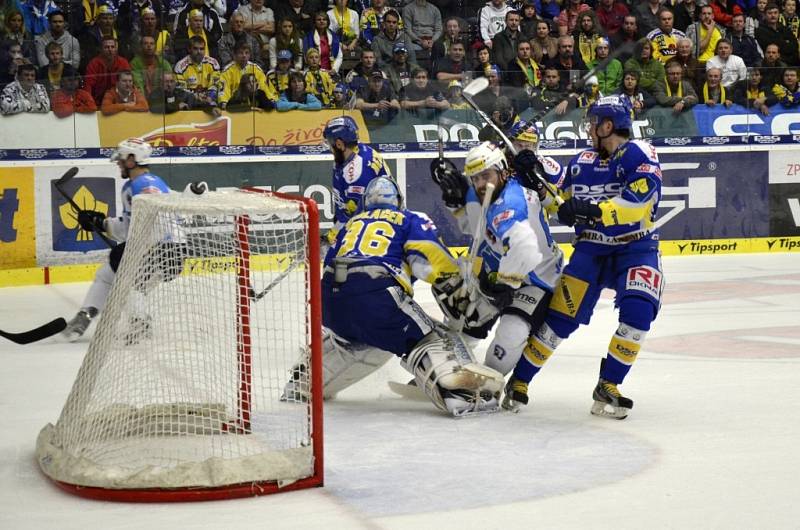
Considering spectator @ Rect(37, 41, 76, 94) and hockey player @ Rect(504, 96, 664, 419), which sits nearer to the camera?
hockey player @ Rect(504, 96, 664, 419)

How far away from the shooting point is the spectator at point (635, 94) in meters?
10.9

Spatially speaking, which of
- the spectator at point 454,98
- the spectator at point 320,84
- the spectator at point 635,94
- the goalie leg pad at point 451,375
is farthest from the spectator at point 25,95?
the goalie leg pad at point 451,375

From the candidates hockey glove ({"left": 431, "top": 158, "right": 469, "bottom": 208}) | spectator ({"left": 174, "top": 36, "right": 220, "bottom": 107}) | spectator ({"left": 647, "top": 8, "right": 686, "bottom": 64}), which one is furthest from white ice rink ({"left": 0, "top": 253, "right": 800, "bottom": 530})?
spectator ({"left": 647, "top": 8, "right": 686, "bottom": 64})

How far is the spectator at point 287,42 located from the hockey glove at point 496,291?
18.8 feet

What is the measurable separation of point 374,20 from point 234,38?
1538 millimetres

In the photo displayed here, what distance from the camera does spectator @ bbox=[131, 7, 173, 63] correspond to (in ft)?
32.5

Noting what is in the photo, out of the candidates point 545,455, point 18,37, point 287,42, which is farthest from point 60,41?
point 545,455

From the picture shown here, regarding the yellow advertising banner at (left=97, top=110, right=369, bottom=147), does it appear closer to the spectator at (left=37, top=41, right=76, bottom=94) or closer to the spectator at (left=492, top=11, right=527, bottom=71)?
the spectator at (left=37, top=41, right=76, bottom=94)

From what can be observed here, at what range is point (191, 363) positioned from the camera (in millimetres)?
4152

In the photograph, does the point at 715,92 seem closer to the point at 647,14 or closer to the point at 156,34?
the point at 647,14

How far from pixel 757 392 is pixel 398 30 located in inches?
260

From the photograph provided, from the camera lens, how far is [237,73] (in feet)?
33.1

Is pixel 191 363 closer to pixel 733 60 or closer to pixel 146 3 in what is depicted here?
pixel 146 3

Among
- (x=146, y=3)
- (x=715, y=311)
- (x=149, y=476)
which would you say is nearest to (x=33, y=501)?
(x=149, y=476)
